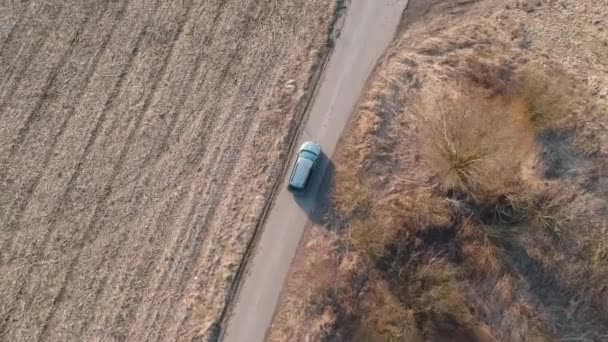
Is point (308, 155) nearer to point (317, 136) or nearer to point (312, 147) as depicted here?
point (312, 147)

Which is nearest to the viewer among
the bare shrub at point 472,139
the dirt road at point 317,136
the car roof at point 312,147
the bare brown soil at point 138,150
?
the dirt road at point 317,136

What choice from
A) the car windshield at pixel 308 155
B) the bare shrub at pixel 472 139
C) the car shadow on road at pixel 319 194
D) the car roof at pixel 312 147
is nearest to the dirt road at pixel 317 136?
the car shadow on road at pixel 319 194

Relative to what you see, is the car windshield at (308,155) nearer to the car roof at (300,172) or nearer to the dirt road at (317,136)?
the car roof at (300,172)

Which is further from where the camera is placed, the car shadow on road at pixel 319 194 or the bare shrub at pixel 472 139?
the car shadow on road at pixel 319 194

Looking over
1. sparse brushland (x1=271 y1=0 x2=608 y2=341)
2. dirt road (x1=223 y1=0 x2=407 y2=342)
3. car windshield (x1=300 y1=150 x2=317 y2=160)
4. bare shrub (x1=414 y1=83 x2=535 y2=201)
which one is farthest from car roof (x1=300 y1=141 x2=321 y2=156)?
bare shrub (x1=414 y1=83 x2=535 y2=201)

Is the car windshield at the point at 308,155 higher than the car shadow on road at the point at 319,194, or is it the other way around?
the car windshield at the point at 308,155

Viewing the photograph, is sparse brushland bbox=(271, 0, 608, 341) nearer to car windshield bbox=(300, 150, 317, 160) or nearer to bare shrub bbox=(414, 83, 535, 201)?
bare shrub bbox=(414, 83, 535, 201)
